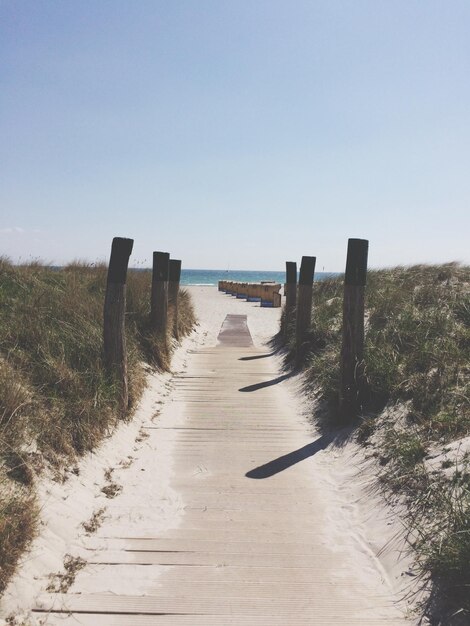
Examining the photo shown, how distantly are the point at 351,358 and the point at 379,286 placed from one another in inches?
253

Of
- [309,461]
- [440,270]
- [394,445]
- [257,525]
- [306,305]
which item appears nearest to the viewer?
[257,525]

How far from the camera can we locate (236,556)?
3.47 m

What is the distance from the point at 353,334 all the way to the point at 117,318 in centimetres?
283

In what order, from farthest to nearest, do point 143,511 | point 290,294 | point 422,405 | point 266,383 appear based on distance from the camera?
point 290,294 → point 266,383 → point 422,405 → point 143,511

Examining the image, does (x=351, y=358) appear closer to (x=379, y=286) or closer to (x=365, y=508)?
(x=365, y=508)

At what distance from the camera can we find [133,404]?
6.36 meters

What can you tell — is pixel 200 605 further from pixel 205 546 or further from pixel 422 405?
pixel 422 405

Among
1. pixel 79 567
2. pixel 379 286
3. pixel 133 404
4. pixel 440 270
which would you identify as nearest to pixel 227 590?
pixel 79 567

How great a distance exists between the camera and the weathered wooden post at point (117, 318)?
591 centimetres

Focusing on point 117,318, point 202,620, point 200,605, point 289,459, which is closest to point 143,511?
point 200,605

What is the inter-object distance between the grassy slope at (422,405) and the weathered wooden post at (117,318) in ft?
8.53

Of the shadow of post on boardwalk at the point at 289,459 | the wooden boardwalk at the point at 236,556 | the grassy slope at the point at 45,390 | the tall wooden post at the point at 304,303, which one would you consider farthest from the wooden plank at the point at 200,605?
the tall wooden post at the point at 304,303

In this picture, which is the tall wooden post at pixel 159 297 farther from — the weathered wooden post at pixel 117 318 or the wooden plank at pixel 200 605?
the wooden plank at pixel 200 605

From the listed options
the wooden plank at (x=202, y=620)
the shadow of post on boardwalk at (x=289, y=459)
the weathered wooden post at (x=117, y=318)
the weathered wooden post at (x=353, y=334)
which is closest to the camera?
the wooden plank at (x=202, y=620)
